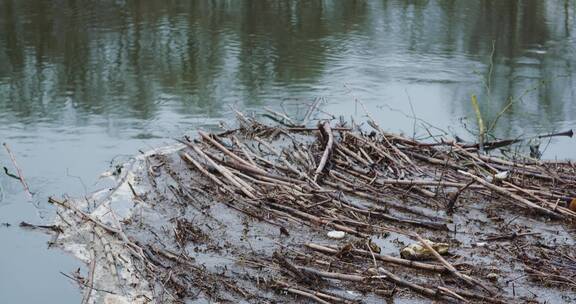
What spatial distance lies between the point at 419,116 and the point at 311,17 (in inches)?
264

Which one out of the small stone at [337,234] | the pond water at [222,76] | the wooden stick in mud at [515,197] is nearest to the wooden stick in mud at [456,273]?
the small stone at [337,234]

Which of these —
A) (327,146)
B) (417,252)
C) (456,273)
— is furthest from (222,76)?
(456,273)

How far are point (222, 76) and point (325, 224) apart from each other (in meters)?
5.49

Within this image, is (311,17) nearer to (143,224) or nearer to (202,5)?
(202,5)

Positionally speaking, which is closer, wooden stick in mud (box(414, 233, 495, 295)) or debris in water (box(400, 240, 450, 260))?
wooden stick in mud (box(414, 233, 495, 295))

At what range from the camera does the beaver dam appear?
4977mm

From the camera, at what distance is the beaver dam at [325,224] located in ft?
16.3

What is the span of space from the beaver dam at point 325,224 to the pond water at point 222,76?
51cm

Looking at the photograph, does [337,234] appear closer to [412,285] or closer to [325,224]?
[325,224]

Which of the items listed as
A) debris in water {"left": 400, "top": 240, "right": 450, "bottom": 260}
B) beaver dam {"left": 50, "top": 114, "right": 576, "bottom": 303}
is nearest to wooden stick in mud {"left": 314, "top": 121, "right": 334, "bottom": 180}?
beaver dam {"left": 50, "top": 114, "right": 576, "bottom": 303}

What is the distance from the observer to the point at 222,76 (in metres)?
11.0

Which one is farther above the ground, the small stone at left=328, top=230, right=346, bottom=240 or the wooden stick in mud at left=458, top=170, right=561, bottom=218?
the wooden stick in mud at left=458, top=170, right=561, bottom=218

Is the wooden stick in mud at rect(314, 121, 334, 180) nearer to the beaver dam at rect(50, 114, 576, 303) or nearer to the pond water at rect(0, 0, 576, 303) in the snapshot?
the beaver dam at rect(50, 114, 576, 303)

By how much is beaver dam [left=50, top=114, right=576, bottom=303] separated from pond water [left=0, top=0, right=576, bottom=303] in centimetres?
51
